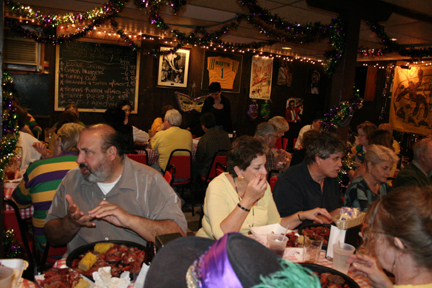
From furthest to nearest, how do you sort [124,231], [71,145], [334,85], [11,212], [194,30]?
1. [194,30]
2. [334,85]
3. [71,145]
4. [11,212]
5. [124,231]

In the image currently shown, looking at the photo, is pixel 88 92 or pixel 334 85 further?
pixel 88 92

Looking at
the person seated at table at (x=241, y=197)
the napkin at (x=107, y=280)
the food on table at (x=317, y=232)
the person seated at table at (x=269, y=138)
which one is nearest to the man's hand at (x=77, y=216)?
the napkin at (x=107, y=280)

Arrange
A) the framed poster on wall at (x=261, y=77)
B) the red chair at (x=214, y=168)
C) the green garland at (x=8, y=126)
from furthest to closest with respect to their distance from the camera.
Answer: the framed poster on wall at (x=261, y=77), the red chair at (x=214, y=168), the green garland at (x=8, y=126)

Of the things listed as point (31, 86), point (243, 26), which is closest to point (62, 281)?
point (243, 26)

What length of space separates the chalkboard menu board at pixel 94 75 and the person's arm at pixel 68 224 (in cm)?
554

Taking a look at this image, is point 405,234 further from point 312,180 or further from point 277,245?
point 312,180

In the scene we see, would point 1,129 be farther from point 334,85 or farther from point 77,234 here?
point 334,85

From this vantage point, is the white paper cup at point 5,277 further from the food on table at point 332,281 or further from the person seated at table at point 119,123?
the person seated at table at point 119,123

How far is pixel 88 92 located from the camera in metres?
7.11

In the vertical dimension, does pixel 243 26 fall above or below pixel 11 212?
above

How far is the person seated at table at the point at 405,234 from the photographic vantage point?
1183 mm

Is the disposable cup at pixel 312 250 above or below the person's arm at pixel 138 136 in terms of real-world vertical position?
below

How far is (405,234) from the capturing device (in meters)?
1.20

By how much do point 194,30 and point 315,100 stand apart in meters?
5.45
